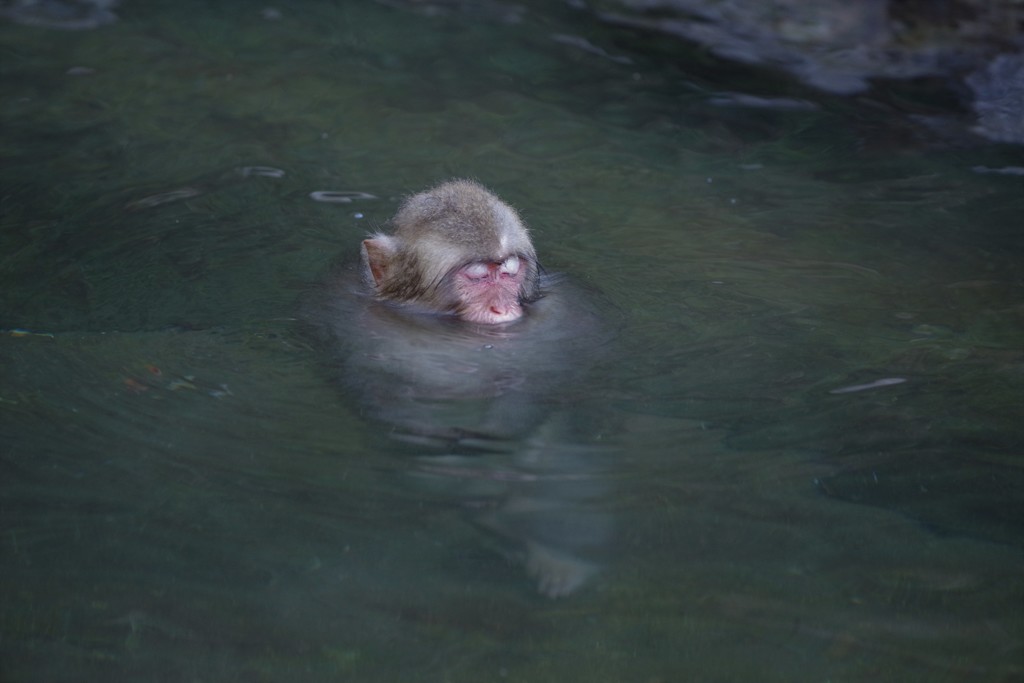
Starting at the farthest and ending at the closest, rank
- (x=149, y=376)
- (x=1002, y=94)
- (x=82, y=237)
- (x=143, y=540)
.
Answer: (x=1002, y=94)
(x=82, y=237)
(x=149, y=376)
(x=143, y=540)

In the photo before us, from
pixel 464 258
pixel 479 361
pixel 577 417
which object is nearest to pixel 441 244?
pixel 464 258

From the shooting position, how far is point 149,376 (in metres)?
4.69

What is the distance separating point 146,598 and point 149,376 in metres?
1.52

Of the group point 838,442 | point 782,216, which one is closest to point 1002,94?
point 782,216

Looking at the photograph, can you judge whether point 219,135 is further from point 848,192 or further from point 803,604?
point 803,604

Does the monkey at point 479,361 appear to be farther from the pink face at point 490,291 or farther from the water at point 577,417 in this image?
the water at point 577,417

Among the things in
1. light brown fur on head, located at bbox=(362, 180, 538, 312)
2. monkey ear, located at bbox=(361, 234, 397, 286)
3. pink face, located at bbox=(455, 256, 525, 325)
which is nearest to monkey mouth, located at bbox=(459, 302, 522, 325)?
pink face, located at bbox=(455, 256, 525, 325)

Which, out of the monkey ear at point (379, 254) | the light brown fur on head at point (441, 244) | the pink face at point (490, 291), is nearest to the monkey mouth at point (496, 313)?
the pink face at point (490, 291)

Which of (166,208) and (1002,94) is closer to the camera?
(166,208)

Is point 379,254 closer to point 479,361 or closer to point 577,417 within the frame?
point 479,361

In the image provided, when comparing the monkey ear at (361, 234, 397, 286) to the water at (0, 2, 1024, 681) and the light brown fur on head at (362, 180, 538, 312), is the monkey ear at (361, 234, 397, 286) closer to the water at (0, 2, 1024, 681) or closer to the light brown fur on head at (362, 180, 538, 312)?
the light brown fur on head at (362, 180, 538, 312)

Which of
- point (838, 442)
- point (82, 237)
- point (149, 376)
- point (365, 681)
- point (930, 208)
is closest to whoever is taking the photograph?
point (365, 681)

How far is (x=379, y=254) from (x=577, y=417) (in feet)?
4.91

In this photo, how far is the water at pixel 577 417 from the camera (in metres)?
3.24
